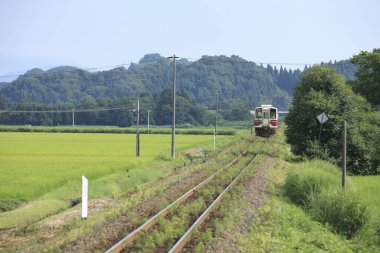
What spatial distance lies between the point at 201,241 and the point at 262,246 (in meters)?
1.13

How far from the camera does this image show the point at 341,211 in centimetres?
1222

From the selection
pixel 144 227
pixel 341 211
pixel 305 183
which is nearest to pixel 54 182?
pixel 144 227

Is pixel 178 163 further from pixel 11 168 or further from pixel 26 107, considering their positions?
pixel 26 107

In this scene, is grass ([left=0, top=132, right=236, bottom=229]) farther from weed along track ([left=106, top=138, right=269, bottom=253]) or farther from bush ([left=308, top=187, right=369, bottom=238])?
bush ([left=308, top=187, right=369, bottom=238])

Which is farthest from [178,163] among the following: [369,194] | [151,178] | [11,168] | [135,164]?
[369,194]

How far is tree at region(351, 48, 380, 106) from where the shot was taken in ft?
155

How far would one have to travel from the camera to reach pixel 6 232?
10.7 meters

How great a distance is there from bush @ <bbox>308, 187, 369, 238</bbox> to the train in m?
29.8

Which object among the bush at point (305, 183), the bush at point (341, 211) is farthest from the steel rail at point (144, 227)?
the bush at point (341, 211)

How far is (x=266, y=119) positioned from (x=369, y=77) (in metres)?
12.9

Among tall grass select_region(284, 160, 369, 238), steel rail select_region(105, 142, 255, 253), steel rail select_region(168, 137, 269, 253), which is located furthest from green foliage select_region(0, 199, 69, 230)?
tall grass select_region(284, 160, 369, 238)

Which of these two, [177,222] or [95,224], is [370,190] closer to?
[177,222]

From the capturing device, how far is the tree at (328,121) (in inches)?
1035

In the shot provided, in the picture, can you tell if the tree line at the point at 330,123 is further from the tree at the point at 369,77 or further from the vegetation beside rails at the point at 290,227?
the tree at the point at 369,77
